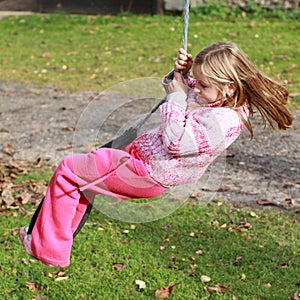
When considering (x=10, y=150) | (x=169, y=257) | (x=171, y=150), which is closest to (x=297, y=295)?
(x=169, y=257)

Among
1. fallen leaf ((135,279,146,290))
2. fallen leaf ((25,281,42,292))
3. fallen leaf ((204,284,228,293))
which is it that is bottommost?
fallen leaf ((25,281,42,292))

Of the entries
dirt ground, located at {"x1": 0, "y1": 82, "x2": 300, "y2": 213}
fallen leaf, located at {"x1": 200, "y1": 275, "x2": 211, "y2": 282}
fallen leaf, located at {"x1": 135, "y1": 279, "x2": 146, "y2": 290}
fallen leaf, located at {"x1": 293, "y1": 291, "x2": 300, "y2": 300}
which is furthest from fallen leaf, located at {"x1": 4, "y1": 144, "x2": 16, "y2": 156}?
fallen leaf, located at {"x1": 293, "y1": 291, "x2": 300, "y2": 300}

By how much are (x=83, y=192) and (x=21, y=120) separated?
15.6 ft

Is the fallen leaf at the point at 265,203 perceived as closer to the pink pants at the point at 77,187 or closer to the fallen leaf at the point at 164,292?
the fallen leaf at the point at 164,292

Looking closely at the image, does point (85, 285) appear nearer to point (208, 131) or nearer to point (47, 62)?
point (208, 131)

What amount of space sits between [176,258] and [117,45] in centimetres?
694

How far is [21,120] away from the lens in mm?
7809

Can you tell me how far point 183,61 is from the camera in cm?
318

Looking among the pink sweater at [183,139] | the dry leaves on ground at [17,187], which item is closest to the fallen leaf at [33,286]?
the dry leaves on ground at [17,187]

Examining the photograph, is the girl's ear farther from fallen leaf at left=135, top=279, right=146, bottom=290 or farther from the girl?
fallen leaf at left=135, top=279, right=146, bottom=290

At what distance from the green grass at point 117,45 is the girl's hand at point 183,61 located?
562 cm

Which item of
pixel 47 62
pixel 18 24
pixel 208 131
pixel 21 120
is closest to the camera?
pixel 208 131

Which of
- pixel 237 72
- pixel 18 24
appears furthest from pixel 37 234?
pixel 18 24

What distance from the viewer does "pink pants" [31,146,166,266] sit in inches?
125
